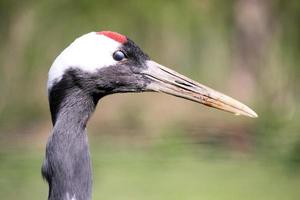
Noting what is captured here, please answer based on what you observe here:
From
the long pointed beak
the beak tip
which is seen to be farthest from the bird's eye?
the beak tip

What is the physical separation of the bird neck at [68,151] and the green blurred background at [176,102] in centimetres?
332

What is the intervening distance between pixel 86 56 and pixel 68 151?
458 millimetres

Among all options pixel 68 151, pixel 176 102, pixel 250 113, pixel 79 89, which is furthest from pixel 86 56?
pixel 176 102

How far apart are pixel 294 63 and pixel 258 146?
1.31 m

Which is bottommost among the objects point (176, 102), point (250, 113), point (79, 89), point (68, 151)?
point (68, 151)

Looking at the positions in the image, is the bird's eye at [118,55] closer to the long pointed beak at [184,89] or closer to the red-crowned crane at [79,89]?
the red-crowned crane at [79,89]

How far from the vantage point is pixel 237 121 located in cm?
973

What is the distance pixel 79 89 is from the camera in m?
5.24

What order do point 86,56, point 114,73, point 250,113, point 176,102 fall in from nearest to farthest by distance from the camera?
1. point 86,56
2. point 114,73
3. point 250,113
4. point 176,102

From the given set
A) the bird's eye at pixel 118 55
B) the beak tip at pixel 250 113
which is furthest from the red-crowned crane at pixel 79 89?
the beak tip at pixel 250 113

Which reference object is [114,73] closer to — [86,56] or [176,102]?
[86,56]

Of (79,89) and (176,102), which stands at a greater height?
(176,102)

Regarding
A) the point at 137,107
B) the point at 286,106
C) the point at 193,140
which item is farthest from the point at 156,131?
the point at 193,140

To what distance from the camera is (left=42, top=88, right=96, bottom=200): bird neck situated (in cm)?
522
